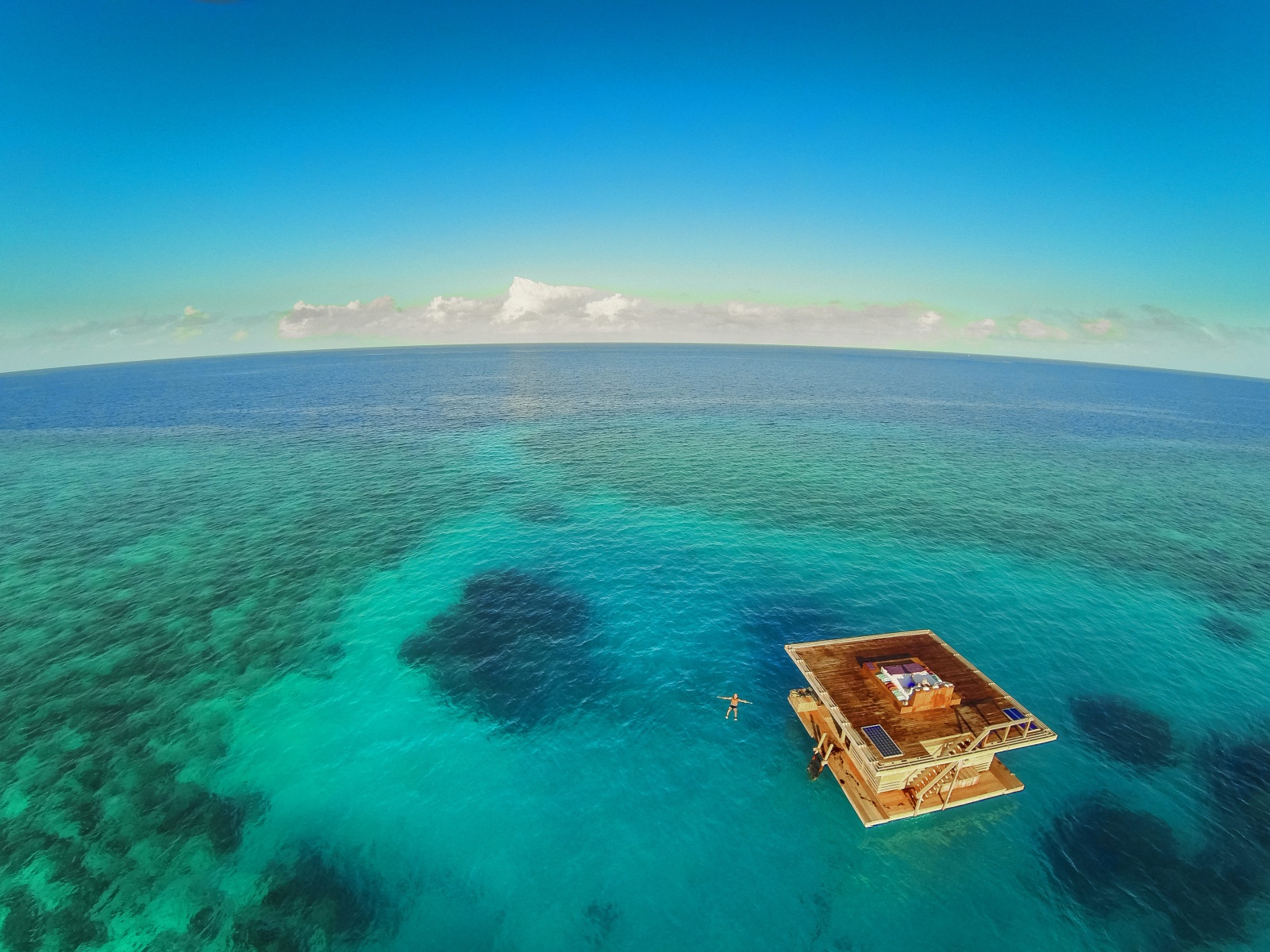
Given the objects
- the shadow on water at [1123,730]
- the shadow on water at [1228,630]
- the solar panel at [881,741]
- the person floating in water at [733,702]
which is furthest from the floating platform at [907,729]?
the shadow on water at [1228,630]

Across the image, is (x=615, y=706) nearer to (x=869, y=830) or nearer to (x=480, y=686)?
(x=480, y=686)

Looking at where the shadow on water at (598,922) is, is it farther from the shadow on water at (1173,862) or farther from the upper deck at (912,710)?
the shadow on water at (1173,862)

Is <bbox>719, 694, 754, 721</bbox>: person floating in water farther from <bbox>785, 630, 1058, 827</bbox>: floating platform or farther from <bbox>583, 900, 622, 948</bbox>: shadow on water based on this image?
<bbox>583, 900, 622, 948</bbox>: shadow on water

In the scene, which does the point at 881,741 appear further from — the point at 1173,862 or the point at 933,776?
the point at 1173,862

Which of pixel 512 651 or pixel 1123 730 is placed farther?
pixel 512 651

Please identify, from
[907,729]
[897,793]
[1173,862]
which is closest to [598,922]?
[897,793]
